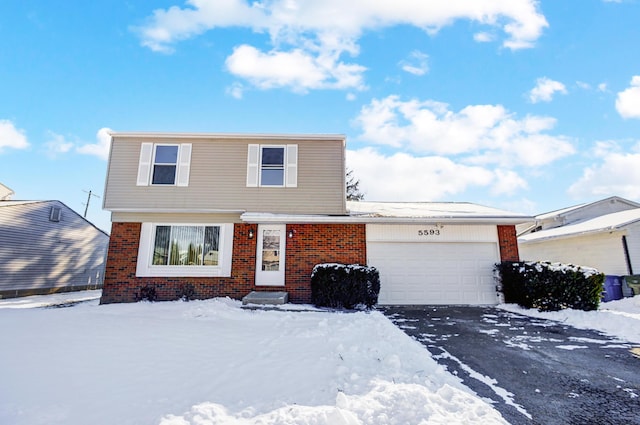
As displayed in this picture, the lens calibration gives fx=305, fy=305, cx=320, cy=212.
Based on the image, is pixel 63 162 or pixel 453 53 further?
pixel 63 162

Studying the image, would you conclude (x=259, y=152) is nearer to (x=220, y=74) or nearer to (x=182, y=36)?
(x=220, y=74)

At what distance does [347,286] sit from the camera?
8664mm

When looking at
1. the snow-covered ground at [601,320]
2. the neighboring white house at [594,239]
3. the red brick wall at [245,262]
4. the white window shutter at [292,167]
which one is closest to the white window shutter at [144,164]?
the red brick wall at [245,262]

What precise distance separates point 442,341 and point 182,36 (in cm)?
1113

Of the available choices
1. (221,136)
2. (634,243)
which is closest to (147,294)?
(221,136)

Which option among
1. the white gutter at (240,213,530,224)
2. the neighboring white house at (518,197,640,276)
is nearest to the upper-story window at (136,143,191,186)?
the white gutter at (240,213,530,224)

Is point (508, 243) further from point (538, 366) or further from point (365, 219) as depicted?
point (538, 366)

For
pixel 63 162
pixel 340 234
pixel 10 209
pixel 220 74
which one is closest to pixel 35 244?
pixel 10 209

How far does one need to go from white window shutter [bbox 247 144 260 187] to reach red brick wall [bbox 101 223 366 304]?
1.58 meters

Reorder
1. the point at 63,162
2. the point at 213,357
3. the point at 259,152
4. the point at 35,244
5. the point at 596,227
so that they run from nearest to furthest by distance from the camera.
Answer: the point at 213,357
the point at 259,152
the point at 596,227
the point at 35,244
the point at 63,162

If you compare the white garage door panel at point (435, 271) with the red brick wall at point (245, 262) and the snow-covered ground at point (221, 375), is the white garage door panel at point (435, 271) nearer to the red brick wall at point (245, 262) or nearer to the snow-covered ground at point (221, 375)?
the red brick wall at point (245, 262)

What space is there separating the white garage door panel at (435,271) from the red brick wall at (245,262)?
0.96 meters

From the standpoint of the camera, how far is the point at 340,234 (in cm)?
999

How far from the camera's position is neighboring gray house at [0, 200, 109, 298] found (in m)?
13.3
